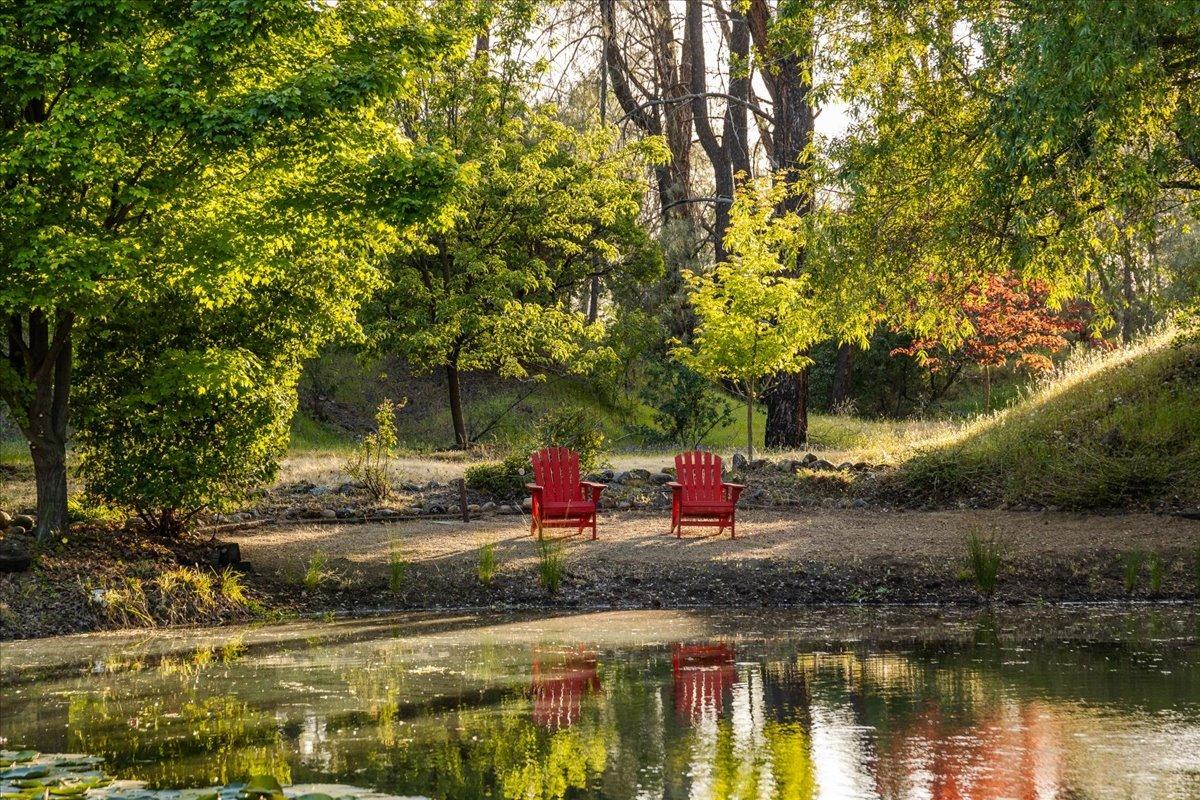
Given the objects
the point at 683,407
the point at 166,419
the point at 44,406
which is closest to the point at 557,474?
the point at 166,419

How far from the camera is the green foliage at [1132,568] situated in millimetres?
10641

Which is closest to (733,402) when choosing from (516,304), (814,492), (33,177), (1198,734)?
(516,304)

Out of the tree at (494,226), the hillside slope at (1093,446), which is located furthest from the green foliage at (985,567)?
the tree at (494,226)

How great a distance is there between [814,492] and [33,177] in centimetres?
912

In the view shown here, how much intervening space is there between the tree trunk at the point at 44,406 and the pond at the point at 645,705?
212cm

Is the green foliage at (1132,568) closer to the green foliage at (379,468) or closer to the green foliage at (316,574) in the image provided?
the green foliage at (316,574)

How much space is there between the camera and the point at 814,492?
15047mm

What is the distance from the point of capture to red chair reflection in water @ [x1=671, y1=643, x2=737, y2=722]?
6.68 m

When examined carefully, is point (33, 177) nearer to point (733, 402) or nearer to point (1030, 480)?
point (1030, 480)

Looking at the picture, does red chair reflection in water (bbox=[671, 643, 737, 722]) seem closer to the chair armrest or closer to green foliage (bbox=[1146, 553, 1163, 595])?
the chair armrest

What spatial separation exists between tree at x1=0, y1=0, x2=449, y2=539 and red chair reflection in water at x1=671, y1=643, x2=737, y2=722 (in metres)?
4.27

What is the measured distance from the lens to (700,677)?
7.49m

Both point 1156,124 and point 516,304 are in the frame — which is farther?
point 516,304

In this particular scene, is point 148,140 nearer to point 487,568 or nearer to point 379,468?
point 487,568
